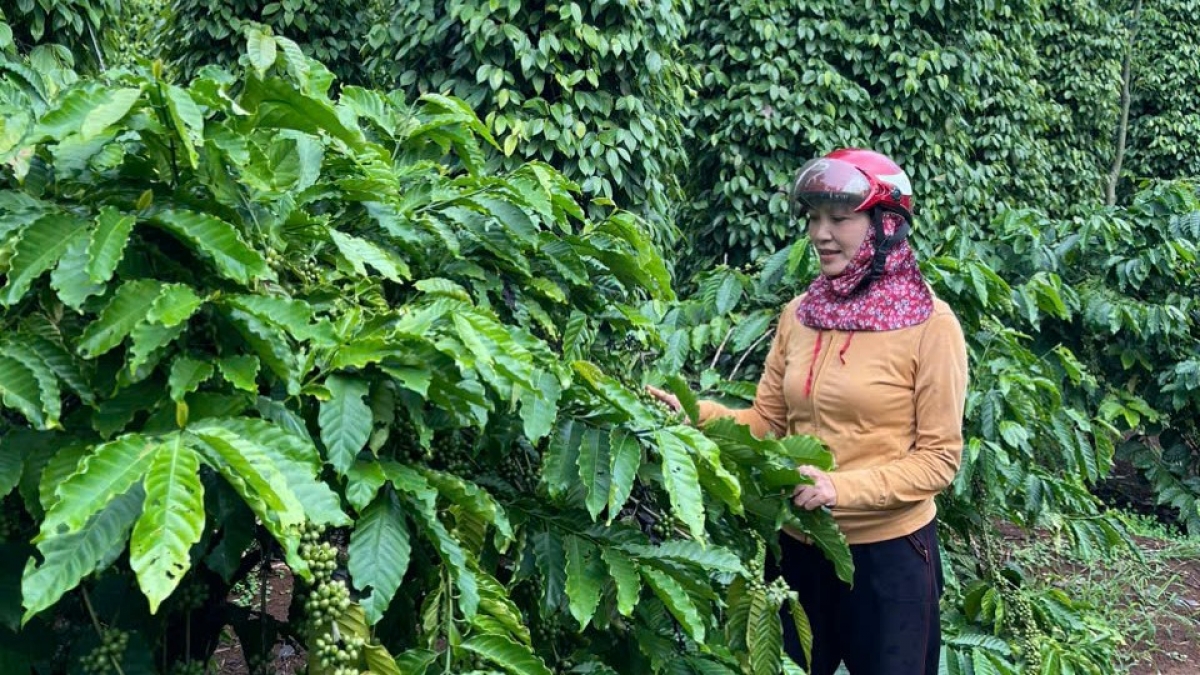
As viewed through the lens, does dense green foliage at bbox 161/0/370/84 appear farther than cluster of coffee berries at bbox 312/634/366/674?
Yes

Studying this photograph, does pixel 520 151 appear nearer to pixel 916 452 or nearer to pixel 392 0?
pixel 392 0

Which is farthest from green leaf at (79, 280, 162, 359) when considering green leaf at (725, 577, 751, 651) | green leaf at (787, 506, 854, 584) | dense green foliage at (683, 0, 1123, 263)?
dense green foliage at (683, 0, 1123, 263)

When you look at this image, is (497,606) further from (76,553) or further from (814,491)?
(814,491)

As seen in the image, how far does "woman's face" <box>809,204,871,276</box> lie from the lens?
8.61 ft

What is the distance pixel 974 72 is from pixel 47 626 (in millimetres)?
7266

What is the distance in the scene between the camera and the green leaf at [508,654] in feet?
4.91

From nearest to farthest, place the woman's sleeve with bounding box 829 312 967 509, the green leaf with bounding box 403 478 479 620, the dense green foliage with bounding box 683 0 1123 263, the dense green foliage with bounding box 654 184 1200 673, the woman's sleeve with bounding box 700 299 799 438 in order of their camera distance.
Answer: the green leaf with bounding box 403 478 479 620, the woman's sleeve with bounding box 829 312 967 509, the woman's sleeve with bounding box 700 299 799 438, the dense green foliage with bounding box 654 184 1200 673, the dense green foliage with bounding box 683 0 1123 263

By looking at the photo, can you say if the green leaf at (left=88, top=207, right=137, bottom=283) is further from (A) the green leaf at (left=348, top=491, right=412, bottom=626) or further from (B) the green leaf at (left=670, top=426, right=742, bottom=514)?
(B) the green leaf at (left=670, top=426, right=742, bottom=514)

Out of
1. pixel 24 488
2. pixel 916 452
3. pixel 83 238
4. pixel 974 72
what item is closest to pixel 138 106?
pixel 83 238

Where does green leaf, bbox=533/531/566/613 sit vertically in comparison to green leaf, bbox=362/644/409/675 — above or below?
below

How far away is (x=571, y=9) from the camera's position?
17.1 feet

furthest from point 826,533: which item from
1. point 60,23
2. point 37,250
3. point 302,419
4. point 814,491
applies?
point 60,23

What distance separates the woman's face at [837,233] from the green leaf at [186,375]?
66.3 inches

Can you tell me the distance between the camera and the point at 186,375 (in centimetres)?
131
